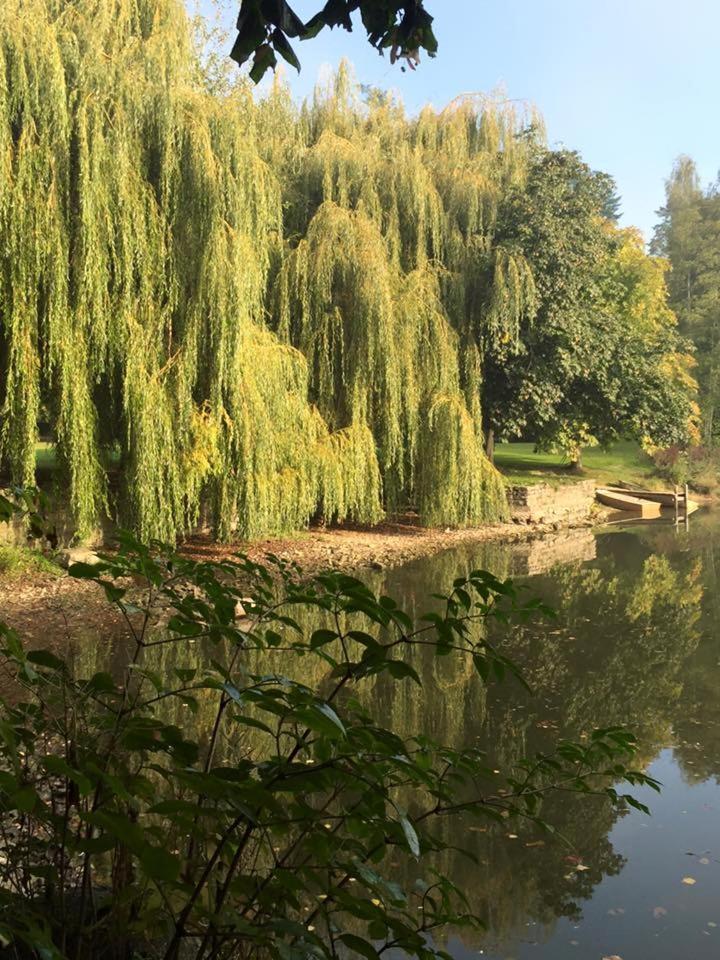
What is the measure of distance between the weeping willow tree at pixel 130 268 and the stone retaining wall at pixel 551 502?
9.93 meters

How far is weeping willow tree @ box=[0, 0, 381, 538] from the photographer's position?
10.3 m

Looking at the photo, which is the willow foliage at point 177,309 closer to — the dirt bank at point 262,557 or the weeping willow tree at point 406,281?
the weeping willow tree at point 406,281

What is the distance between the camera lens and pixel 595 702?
767cm

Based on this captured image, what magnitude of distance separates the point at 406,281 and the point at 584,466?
17.1 m

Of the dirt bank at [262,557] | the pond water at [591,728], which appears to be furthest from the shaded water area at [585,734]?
the dirt bank at [262,557]

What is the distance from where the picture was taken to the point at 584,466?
107 ft

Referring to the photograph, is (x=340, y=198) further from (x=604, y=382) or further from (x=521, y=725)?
(x=521, y=725)

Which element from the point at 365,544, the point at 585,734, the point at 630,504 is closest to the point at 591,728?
the point at 585,734

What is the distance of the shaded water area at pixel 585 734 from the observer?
4217mm

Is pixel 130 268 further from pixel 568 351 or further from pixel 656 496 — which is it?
pixel 656 496

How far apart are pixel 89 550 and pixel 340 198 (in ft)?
28.8

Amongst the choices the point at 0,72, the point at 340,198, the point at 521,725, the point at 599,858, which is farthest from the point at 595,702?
the point at 340,198

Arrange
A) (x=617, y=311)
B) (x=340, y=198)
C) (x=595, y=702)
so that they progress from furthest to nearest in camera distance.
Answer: (x=617, y=311)
(x=340, y=198)
(x=595, y=702)

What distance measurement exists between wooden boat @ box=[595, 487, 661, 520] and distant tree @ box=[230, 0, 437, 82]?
2354cm
